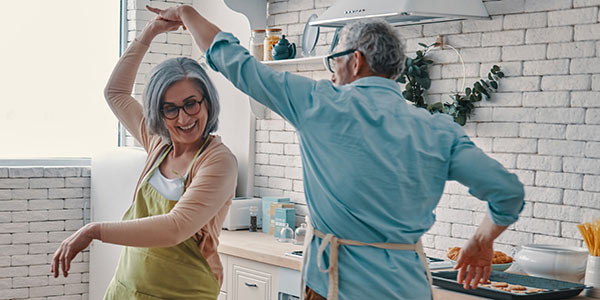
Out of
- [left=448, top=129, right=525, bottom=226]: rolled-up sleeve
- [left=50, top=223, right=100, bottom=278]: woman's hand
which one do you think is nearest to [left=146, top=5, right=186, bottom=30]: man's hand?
[left=50, top=223, right=100, bottom=278]: woman's hand

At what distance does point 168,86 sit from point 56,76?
9.32 ft

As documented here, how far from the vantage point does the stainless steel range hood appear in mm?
3289

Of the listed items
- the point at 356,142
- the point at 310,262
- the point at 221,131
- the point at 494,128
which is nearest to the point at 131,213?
the point at 310,262

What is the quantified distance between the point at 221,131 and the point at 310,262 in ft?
9.93

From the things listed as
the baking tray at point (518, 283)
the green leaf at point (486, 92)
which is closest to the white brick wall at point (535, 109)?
the green leaf at point (486, 92)

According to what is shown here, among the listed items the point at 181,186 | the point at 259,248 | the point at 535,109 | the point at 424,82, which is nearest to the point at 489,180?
the point at 181,186

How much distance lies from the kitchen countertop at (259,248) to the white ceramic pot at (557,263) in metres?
1.05

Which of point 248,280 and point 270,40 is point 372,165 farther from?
point 270,40

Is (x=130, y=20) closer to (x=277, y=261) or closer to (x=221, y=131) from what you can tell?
(x=221, y=131)

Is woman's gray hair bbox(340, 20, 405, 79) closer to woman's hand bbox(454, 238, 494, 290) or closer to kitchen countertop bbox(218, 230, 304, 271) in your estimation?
woman's hand bbox(454, 238, 494, 290)

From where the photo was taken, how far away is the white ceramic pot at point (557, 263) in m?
3.04

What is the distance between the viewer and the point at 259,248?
3914 mm

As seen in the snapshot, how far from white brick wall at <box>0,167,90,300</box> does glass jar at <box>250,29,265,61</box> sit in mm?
1279

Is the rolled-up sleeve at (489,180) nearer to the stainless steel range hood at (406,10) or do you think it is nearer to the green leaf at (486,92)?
the stainless steel range hood at (406,10)
